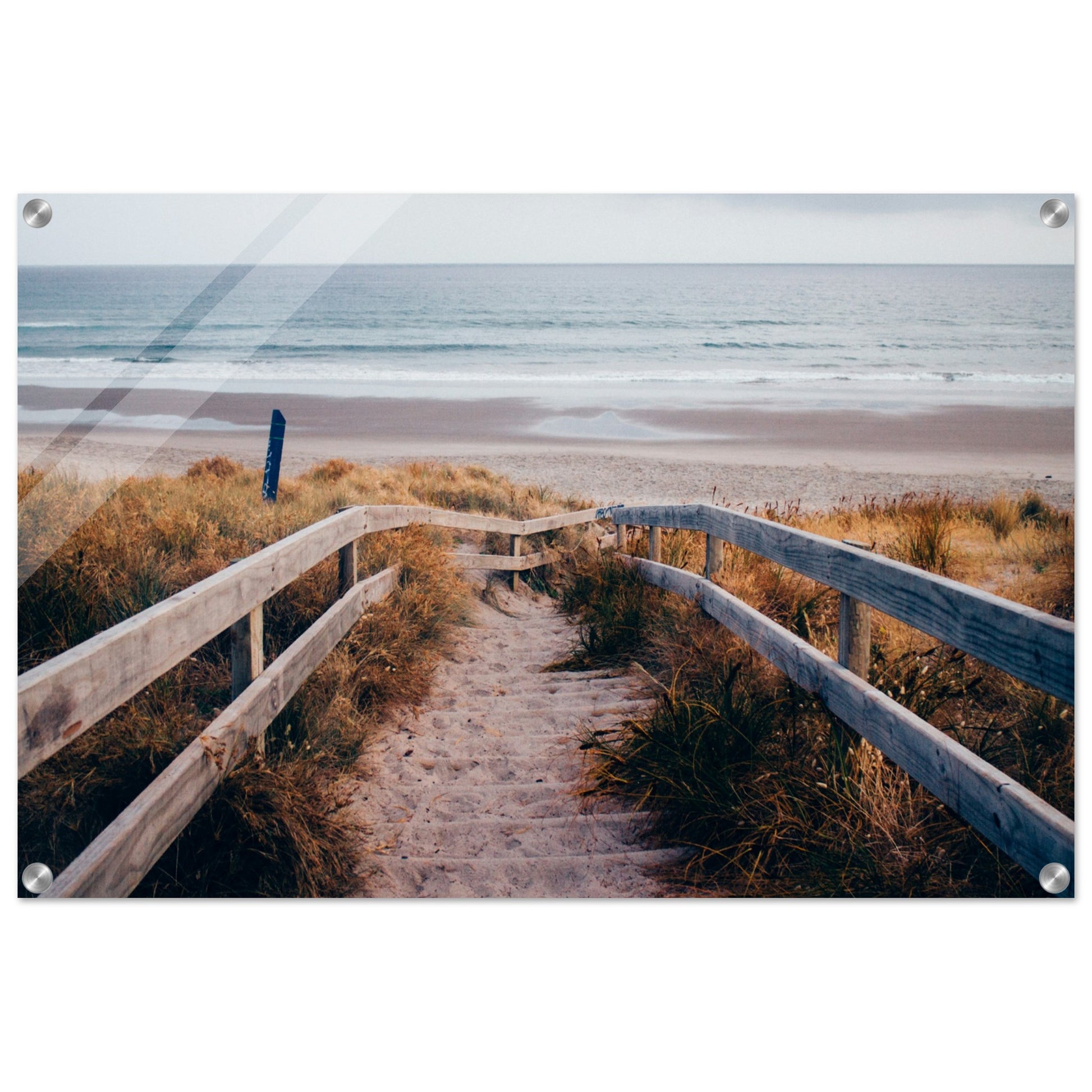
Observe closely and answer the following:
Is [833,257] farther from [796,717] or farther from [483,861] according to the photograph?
[483,861]

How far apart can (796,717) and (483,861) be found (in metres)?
1.23

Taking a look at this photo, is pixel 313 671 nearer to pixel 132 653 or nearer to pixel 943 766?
pixel 132 653

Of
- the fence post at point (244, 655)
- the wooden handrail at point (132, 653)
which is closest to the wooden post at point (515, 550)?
the wooden handrail at point (132, 653)

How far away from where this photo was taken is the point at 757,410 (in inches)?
149

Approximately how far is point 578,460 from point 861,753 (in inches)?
87.8

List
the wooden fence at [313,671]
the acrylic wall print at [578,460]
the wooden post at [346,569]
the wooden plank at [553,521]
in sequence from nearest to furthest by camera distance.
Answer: the wooden fence at [313,671] → the acrylic wall print at [578,460] → the wooden post at [346,569] → the wooden plank at [553,521]

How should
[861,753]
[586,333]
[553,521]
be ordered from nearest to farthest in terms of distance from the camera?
[861,753] → [586,333] → [553,521]

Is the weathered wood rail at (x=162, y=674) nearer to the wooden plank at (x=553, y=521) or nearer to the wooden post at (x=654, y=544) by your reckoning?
the wooden post at (x=654, y=544)

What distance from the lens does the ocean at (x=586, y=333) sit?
327 cm

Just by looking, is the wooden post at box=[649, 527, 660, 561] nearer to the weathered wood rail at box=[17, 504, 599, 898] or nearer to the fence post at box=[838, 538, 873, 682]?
the weathered wood rail at box=[17, 504, 599, 898]

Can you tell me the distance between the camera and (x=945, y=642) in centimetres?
259

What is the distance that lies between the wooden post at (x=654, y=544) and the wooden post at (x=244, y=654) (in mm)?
3428

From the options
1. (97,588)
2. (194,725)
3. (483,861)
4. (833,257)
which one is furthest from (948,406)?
(97,588)

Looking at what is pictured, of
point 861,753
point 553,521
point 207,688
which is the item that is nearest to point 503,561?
point 553,521
